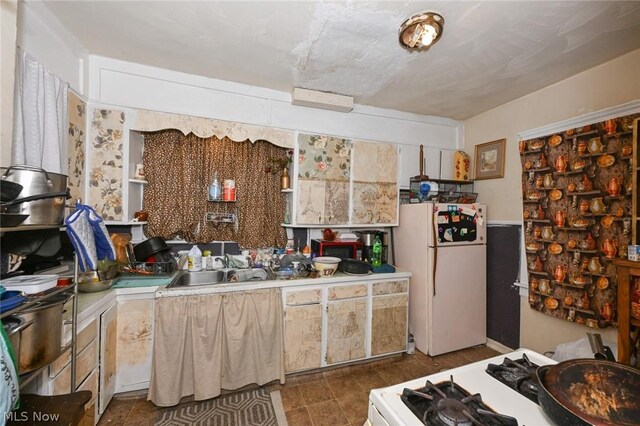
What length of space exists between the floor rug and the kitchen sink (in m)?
0.90

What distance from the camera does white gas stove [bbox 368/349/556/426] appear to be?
0.76 metres

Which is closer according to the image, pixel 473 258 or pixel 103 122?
pixel 103 122

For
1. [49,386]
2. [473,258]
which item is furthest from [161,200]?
[473,258]

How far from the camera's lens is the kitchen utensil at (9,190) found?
35.3 inches

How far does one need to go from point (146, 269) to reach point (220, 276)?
0.60 metres

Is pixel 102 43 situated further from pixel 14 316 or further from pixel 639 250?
pixel 639 250

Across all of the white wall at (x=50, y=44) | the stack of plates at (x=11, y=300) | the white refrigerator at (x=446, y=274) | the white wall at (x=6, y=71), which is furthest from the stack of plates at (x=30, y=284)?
the white refrigerator at (x=446, y=274)

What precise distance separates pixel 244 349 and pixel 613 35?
137 inches

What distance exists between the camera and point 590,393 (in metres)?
0.74

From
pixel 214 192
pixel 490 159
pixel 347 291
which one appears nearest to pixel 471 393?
pixel 347 291

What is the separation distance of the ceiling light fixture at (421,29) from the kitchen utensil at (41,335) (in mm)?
2325

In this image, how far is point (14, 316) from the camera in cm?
92

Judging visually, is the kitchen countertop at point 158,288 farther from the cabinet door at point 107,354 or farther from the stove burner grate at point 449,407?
the stove burner grate at point 449,407

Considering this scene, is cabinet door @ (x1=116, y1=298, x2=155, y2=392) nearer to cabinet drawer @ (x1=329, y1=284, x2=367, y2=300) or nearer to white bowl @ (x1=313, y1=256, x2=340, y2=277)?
white bowl @ (x1=313, y1=256, x2=340, y2=277)
